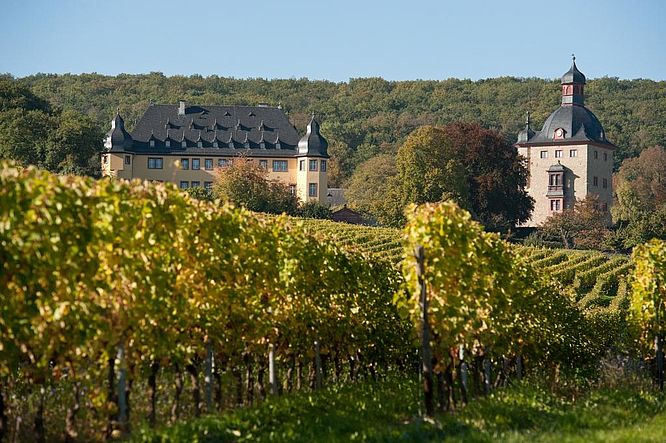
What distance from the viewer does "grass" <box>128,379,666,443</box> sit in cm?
1516

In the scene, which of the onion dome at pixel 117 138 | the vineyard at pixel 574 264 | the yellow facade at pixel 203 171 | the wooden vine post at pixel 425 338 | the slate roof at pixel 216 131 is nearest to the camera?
the wooden vine post at pixel 425 338

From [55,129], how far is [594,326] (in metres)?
62.4

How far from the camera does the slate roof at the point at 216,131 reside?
101 metres

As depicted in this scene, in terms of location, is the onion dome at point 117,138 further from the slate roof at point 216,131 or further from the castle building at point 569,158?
the castle building at point 569,158

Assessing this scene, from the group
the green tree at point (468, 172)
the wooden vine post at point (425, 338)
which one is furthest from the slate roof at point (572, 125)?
the wooden vine post at point (425, 338)

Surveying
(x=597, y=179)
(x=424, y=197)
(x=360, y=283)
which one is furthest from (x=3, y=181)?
(x=597, y=179)

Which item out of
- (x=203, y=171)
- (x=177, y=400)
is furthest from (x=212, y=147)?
(x=177, y=400)

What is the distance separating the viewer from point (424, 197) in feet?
286

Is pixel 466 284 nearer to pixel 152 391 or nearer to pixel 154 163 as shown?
pixel 152 391

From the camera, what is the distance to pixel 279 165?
332ft

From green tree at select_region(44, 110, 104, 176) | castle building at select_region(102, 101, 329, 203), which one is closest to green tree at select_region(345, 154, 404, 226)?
castle building at select_region(102, 101, 329, 203)

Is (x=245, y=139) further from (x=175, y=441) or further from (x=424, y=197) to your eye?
(x=175, y=441)

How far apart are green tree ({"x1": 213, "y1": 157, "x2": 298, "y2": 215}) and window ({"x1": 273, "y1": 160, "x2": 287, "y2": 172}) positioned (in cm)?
1272

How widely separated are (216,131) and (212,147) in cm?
206
